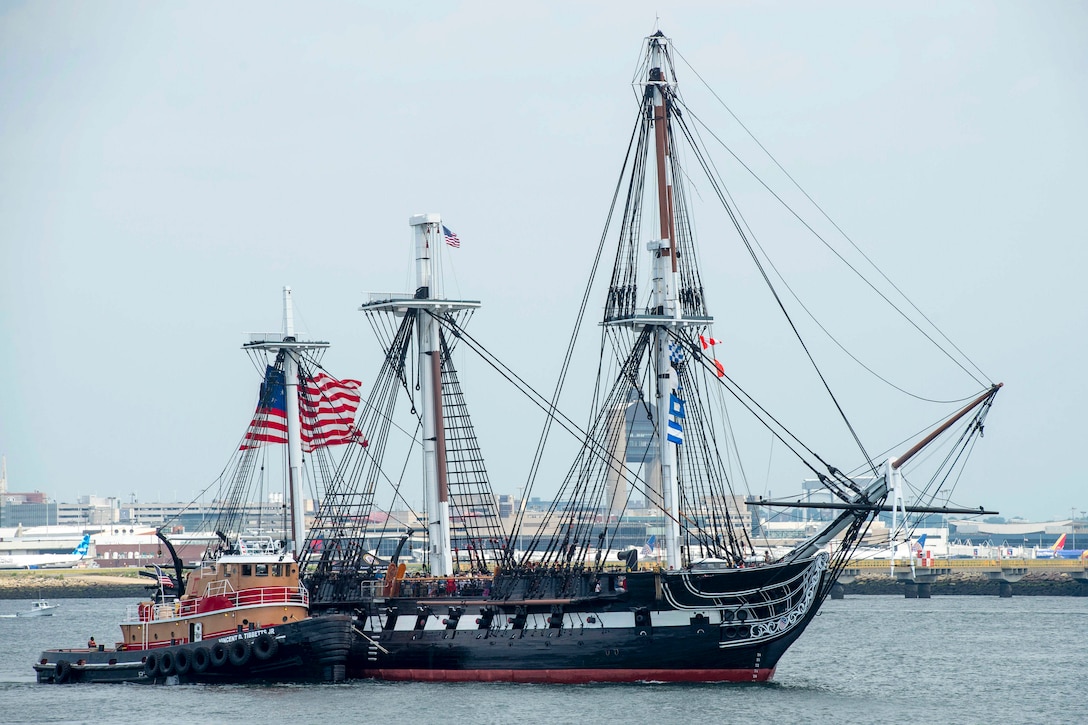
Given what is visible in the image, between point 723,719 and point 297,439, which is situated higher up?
point 297,439

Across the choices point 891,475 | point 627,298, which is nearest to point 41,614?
point 627,298

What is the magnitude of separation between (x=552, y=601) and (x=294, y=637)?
1031cm

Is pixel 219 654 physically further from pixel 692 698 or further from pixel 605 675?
pixel 692 698

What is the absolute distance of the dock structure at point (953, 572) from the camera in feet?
531

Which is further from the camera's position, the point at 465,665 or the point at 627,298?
the point at 627,298

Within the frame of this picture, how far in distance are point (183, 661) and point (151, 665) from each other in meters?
1.83

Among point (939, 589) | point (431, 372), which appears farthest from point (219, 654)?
point (939, 589)

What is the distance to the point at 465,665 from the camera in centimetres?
6166

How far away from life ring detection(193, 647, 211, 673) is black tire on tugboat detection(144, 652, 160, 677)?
81.2 inches

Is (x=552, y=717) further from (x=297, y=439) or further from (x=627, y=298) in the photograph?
(x=297, y=439)

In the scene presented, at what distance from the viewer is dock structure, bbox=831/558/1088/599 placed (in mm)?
162000

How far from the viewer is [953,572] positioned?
174 meters

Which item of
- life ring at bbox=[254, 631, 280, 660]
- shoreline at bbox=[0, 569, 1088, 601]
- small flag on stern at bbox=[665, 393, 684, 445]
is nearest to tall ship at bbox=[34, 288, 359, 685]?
life ring at bbox=[254, 631, 280, 660]

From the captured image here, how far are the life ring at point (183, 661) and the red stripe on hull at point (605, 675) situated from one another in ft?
34.0
